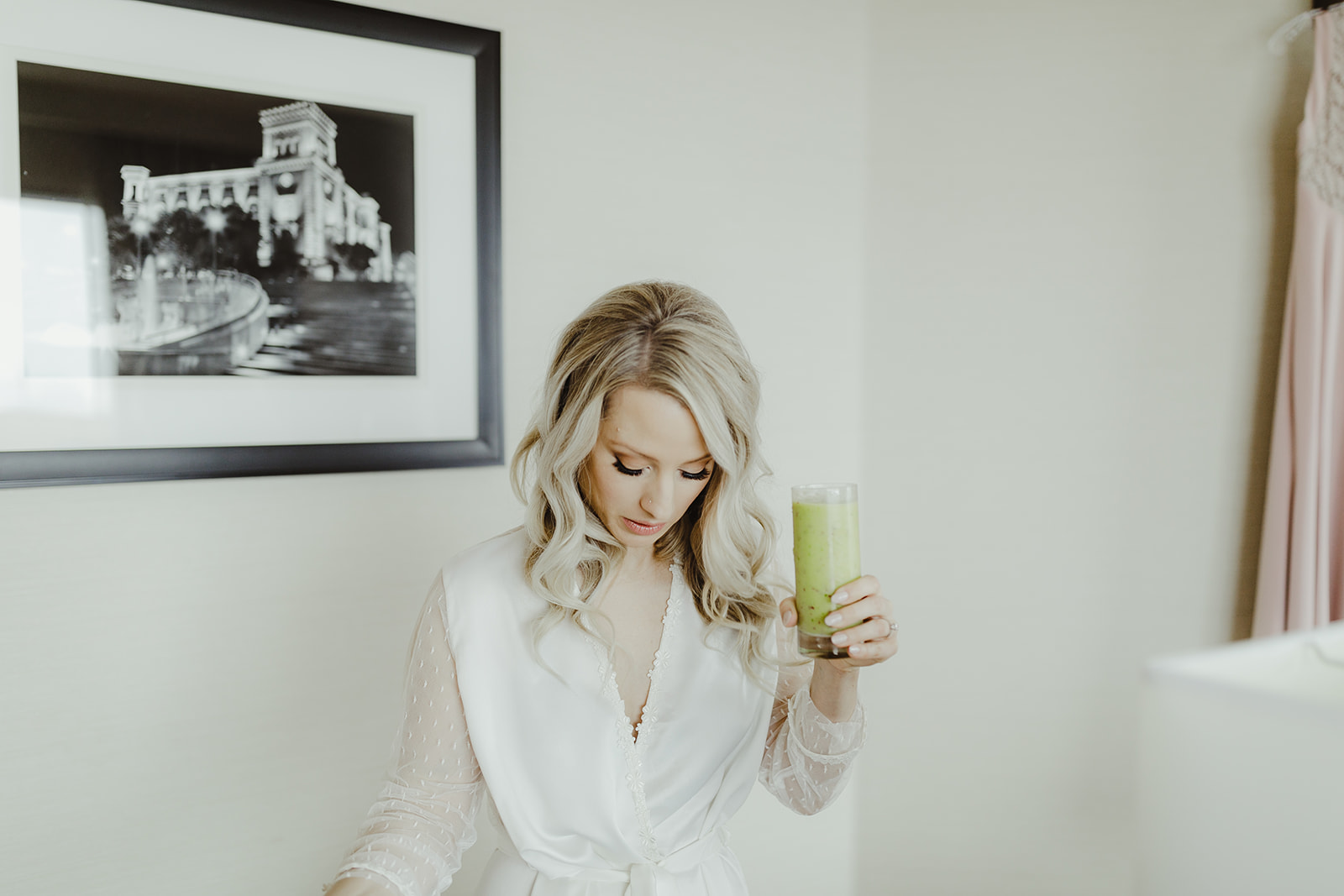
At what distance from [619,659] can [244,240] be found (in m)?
1.01

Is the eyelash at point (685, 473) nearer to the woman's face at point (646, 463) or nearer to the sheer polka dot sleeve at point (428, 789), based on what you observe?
the woman's face at point (646, 463)

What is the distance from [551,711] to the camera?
52.2 inches

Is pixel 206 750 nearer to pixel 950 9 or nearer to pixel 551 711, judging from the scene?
pixel 551 711

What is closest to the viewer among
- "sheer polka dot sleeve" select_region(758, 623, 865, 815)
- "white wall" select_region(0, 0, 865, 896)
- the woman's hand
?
the woman's hand

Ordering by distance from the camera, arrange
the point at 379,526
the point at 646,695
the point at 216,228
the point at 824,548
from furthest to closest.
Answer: the point at 379,526 → the point at 216,228 → the point at 646,695 → the point at 824,548

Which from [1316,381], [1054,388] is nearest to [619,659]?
[1054,388]

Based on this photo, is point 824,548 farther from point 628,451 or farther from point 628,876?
point 628,876

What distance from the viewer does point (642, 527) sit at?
4.19 ft

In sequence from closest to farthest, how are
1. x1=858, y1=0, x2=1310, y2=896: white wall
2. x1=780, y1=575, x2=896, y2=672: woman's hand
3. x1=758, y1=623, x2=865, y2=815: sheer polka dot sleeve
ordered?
x1=780, y1=575, x2=896, y2=672: woman's hand
x1=758, y1=623, x2=865, y2=815: sheer polka dot sleeve
x1=858, y1=0, x2=1310, y2=896: white wall

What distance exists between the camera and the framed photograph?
4.68 feet

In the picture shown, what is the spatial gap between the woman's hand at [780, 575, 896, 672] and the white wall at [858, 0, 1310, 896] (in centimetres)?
102

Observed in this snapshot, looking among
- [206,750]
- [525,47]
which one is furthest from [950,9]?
[206,750]

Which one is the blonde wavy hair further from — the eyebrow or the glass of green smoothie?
the glass of green smoothie

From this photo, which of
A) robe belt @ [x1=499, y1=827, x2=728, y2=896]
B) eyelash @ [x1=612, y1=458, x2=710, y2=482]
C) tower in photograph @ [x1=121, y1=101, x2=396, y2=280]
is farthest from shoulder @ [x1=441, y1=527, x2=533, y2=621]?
tower in photograph @ [x1=121, y1=101, x2=396, y2=280]
